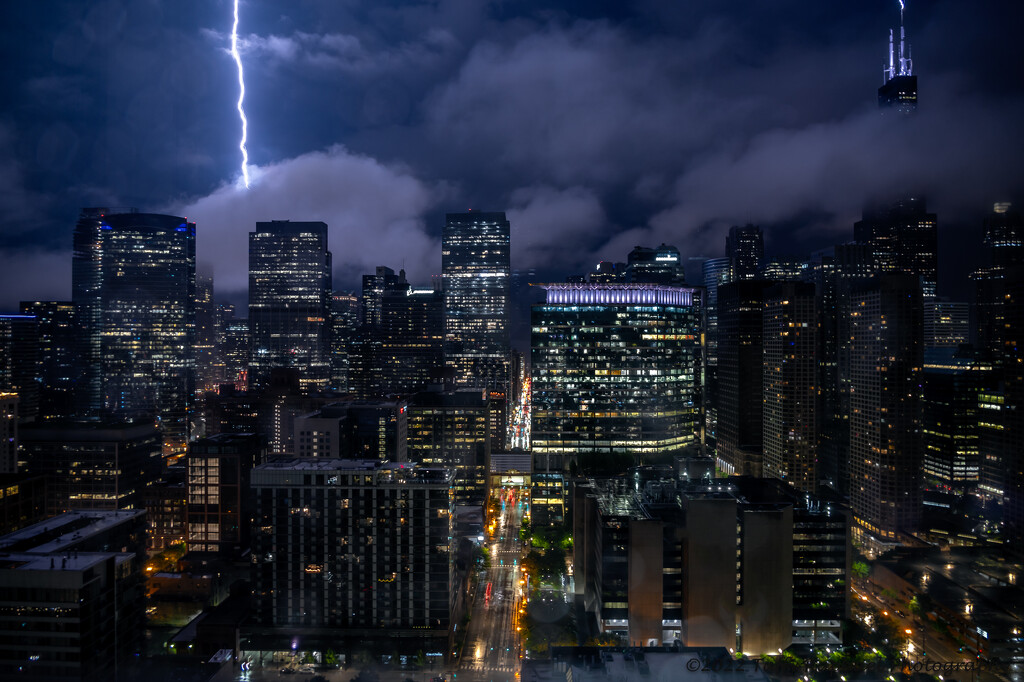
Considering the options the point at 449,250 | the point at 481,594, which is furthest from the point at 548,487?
the point at 449,250

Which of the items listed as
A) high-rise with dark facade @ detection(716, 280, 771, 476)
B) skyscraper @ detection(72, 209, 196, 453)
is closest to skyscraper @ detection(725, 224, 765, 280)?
high-rise with dark facade @ detection(716, 280, 771, 476)

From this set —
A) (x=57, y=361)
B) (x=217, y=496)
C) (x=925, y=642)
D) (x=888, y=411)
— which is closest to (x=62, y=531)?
(x=217, y=496)

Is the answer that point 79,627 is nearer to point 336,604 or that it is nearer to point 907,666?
point 336,604

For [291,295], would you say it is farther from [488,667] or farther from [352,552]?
[488,667]

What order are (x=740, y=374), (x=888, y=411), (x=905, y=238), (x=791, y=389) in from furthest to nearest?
(x=740, y=374) → (x=791, y=389) → (x=888, y=411) → (x=905, y=238)

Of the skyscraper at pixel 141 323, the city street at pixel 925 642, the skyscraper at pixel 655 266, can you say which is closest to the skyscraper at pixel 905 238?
the city street at pixel 925 642

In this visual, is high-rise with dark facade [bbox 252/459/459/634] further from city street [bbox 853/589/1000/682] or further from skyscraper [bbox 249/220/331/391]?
skyscraper [bbox 249/220/331/391]

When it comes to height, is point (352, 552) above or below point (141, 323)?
below
